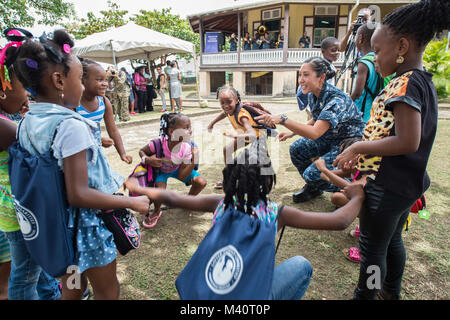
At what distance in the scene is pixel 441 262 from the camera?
2.34 metres

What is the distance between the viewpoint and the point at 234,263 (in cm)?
110

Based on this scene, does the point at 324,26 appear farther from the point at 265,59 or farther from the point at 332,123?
the point at 332,123

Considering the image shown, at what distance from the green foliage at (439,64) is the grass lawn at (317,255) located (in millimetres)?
9512

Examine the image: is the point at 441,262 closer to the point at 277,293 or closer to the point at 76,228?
the point at 277,293

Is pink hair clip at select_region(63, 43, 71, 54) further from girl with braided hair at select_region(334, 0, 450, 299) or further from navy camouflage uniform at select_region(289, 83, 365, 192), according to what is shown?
navy camouflage uniform at select_region(289, 83, 365, 192)

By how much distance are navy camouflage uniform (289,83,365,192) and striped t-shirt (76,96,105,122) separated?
2.19 meters

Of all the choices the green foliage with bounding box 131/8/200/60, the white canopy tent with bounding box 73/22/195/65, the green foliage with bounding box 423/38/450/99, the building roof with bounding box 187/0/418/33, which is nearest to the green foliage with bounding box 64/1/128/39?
the green foliage with bounding box 131/8/200/60

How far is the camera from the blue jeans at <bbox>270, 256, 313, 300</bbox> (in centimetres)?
142

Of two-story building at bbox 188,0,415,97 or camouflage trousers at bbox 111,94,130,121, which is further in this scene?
two-story building at bbox 188,0,415,97

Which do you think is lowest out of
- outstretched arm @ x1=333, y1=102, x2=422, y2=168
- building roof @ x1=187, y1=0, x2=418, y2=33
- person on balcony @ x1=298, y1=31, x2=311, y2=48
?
outstretched arm @ x1=333, y1=102, x2=422, y2=168

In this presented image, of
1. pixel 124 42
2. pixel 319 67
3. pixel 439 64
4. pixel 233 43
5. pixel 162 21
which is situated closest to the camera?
pixel 319 67

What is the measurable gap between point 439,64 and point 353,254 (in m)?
12.0

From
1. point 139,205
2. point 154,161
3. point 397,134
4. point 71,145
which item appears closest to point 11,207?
point 71,145
